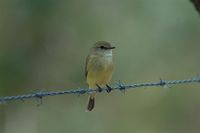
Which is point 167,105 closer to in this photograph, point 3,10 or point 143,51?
point 143,51

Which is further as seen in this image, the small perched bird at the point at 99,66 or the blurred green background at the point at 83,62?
the blurred green background at the point at 83,62

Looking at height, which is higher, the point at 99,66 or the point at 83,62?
the point at 83,62

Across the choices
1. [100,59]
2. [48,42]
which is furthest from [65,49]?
[100,59]

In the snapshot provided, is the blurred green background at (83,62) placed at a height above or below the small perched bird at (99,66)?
above

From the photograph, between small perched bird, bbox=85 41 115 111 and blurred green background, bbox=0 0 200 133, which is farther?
blurred green background, bbox=0 0 200 133
